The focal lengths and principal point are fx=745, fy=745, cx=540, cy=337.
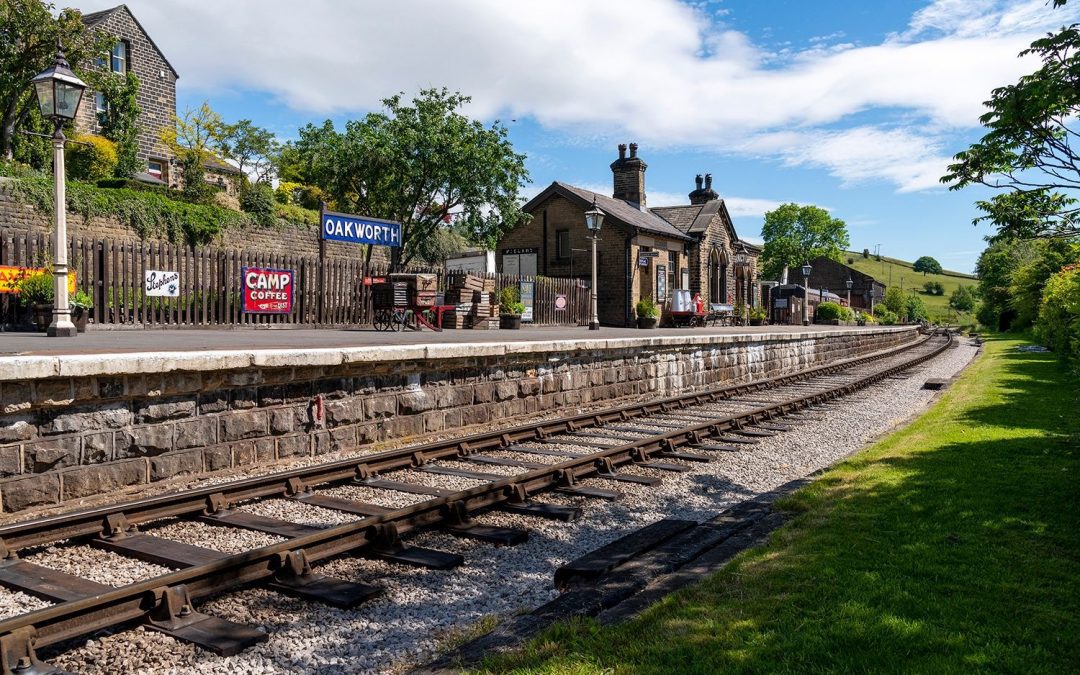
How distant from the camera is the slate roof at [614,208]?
31625mm

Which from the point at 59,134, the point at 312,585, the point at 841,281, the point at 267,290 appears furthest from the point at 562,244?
the point at 841,281

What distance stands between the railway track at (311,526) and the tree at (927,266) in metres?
176

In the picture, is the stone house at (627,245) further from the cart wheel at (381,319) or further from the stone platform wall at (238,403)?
Answer: the stone platform wall at (238,403)

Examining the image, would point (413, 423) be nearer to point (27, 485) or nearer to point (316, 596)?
point (27, 485)

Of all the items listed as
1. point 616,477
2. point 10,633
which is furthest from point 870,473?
point 10,633

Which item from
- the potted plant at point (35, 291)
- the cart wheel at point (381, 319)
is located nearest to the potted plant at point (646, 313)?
the cart wheel at point (381, 319)

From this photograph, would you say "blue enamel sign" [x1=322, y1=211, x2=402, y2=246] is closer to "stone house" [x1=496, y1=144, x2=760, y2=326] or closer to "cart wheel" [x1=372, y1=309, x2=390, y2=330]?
"cart wheel" [x1=372, y1=309, x2=390, y2=330]

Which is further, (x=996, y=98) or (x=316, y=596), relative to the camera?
(x=996, y=98)

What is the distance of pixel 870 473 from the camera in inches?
266

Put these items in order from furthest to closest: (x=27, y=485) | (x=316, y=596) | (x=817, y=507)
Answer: (x=817, y=507), (x=27, y=485), (x=316, y=596)

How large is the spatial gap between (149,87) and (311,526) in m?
42.8

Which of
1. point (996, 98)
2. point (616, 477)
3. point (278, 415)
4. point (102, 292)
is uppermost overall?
point (996, 98)

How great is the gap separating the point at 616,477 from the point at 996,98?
418cm

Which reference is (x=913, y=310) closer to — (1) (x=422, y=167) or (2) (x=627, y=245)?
(2) (x=627, y=245)
